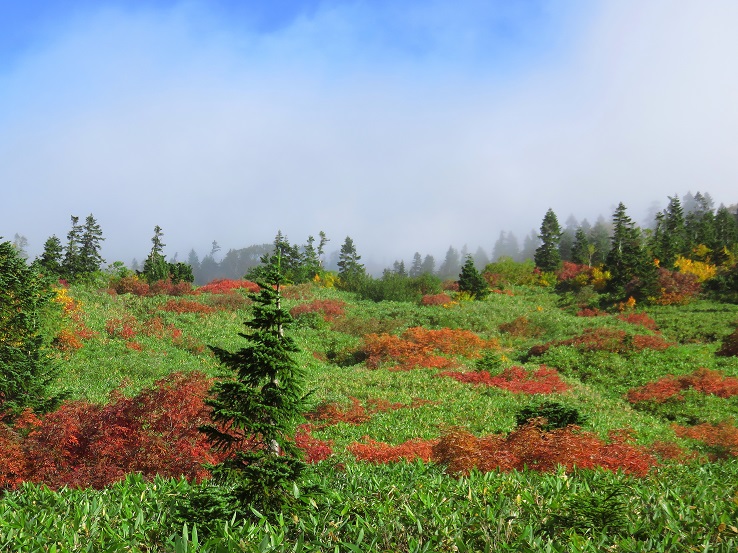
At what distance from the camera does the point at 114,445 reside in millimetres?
9734

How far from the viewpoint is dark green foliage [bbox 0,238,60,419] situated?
45.2 ft

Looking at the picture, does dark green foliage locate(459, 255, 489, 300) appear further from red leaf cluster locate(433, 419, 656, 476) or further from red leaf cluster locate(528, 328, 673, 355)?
red leaf cluster locate(433, 419, 656, 476)

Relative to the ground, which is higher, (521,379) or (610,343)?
(610,343)

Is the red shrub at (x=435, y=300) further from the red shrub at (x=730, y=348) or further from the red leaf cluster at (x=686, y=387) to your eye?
the red leaf cluster at (x=686, y=387)


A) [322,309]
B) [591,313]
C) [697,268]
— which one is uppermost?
[697,268]

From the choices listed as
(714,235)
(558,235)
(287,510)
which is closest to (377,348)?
(287,510)

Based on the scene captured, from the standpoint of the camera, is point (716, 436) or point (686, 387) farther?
point (686, 387)

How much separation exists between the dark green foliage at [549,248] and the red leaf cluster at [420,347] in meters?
34.4

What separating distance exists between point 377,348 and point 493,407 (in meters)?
11.4

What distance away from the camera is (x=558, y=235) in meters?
66.1

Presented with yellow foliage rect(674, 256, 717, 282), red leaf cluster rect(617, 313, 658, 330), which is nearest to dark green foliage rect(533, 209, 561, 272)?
yellow foliage rect(674, 256, 717, 282)

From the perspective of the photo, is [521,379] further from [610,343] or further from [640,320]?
[640,320]

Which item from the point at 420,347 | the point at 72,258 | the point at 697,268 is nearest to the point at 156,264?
the point at 72,258

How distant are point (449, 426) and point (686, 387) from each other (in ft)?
35.1
